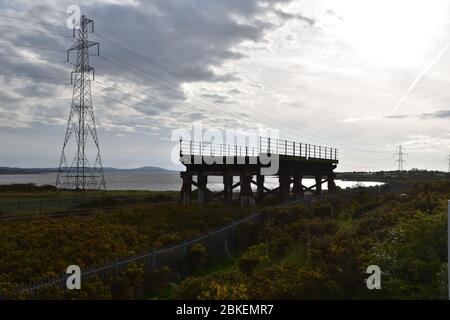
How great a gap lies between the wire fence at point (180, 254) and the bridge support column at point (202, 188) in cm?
850

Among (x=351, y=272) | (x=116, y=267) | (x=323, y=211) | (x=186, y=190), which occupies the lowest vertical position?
(x=116, y=267)

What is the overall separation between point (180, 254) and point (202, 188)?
14720 mm

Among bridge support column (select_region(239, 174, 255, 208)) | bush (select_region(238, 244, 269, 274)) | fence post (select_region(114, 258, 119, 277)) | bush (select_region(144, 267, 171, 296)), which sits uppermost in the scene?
bridge support column (select_region(239, 174, 255, 208))

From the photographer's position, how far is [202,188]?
3069 centimetres

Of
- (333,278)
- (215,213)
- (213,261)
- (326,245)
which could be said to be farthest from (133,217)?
(333,278)

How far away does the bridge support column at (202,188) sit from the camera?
1195 inches

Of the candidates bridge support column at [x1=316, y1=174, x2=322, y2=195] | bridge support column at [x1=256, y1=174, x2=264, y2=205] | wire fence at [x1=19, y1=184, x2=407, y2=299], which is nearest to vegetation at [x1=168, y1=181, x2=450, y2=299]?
wire fence at [x1=19, y1=184, x2=407, y2=299]

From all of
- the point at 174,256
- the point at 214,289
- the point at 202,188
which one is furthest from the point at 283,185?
the point at 214,289

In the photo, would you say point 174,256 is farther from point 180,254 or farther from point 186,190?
point 186,190

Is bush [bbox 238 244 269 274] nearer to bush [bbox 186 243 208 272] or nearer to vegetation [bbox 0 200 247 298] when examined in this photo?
bush [bbox 186 243 208 272]

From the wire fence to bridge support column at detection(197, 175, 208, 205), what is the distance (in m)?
8.50

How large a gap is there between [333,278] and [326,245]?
9.35ft

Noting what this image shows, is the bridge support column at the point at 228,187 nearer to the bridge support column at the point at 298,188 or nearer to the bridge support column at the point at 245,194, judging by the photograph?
the bridge support column at the point at 245,194

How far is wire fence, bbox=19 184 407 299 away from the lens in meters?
11.7
